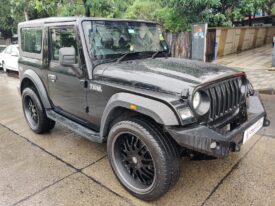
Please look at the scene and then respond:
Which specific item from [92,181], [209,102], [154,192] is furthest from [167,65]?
[92,181]

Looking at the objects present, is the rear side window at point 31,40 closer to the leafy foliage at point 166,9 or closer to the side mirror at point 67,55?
the side mirror at point 67,55

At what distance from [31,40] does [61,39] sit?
100cm

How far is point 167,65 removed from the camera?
313cm

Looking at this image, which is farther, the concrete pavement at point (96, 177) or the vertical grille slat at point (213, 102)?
the concrete pavement at point (96, 177)

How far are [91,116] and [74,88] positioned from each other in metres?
0.45

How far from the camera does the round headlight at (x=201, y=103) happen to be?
8.16ft

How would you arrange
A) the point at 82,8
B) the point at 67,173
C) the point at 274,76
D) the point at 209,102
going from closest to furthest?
the point at 209,102
the point at 67,173
the point at 274,76
the point at 82,8

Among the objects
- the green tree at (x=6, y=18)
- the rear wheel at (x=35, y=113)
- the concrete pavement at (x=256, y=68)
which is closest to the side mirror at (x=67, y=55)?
the rear wheel at (x=35, y=113)

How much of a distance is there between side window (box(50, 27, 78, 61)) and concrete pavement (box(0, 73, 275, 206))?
141 centimetres

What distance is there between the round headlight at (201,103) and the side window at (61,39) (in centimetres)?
165

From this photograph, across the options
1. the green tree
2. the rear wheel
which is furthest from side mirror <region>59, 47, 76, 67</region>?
the green tree

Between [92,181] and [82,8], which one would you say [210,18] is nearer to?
[82,8]

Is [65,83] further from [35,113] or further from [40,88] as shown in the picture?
[35,113]

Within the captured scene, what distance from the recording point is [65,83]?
3.66 m
